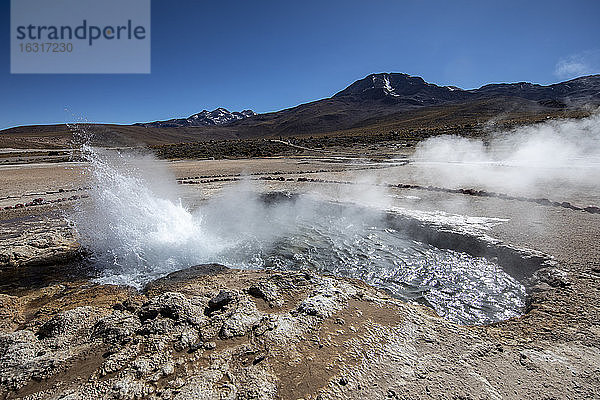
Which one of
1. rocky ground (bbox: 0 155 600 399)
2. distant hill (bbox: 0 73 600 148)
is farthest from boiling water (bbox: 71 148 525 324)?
distant hill (bbox: 0 73 600 148)

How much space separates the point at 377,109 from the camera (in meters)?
130

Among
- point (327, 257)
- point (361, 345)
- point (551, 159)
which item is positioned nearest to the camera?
point (361, 345)

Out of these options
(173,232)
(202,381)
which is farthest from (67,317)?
(173,232)

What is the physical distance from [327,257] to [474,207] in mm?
5074

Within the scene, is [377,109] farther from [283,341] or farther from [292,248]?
[283,341]

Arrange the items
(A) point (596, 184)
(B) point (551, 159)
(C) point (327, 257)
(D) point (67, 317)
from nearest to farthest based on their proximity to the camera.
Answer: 1. (D) point (67, 317)
2. (C) point (327, 257)
3. (A) point (596, 184)
4. (B) point (551, 159)

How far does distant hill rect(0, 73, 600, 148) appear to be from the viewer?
84500 mm

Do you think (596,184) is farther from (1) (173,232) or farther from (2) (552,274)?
(1) (173,232)

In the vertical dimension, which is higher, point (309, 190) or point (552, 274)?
point (309, 190)

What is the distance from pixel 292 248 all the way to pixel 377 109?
132533 mm

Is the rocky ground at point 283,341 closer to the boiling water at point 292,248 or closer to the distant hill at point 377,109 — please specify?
the boiling water at point 292,248

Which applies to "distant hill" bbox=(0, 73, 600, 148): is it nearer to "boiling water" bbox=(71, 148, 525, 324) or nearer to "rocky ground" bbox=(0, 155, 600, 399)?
"boiling water" bbox=(71, 148, 525, 324)

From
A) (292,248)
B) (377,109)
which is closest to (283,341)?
(292,248)

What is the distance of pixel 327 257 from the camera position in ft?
21.5
